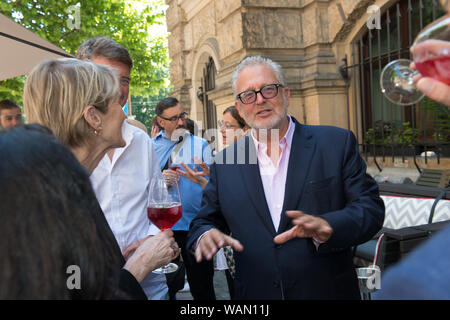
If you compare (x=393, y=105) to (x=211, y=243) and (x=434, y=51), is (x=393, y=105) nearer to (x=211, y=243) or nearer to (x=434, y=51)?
(x=211, y=243)

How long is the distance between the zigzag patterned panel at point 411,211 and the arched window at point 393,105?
1022 mm

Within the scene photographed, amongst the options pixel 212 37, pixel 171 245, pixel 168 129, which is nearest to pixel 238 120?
pixel 168 129

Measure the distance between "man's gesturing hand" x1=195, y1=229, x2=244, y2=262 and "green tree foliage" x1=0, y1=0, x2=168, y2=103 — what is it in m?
9.98

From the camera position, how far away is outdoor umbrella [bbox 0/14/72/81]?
4.60 m

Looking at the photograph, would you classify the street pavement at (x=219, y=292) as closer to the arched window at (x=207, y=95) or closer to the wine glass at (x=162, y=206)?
the wine glass at (x=162, y=206)

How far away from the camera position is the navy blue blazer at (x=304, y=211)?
2055 mm

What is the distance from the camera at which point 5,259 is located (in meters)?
0.81

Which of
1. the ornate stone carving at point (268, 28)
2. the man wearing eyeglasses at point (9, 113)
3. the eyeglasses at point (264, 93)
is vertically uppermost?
the ornate stone carving at point (268, 28)

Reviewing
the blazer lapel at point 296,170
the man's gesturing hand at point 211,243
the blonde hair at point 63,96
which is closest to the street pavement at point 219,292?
the blazer lapel at point 296,170

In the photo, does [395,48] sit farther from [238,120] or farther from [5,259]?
[5,259]

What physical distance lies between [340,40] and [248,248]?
494cm

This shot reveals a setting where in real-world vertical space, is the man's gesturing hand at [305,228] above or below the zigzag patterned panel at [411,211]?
above

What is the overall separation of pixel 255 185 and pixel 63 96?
1.06m
